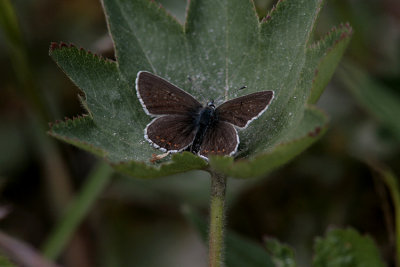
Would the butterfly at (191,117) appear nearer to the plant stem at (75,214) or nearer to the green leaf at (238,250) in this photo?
the green leaf at (238,250)

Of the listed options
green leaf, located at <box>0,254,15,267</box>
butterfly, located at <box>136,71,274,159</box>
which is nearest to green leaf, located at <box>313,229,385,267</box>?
butterfly, located at <box>136,71,274,159</box>

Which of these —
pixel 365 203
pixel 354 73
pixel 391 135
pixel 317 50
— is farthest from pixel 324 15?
pixel 317 50

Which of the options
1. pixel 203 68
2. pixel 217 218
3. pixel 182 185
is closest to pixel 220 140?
pixel 217 218

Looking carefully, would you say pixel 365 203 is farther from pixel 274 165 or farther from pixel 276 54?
pixel 274 165

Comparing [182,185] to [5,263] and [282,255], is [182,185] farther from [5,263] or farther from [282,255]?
[5,263]

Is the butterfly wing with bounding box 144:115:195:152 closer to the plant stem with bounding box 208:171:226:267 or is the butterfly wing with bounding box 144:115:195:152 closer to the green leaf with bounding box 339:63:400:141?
the plant stem with bounding box 208:171:226:267

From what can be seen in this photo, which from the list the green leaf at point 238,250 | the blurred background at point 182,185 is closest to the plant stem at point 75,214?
the blurred background at point 182,185

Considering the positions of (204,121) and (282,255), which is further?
(282,255)

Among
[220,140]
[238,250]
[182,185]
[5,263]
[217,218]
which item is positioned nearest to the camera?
[217,218]
